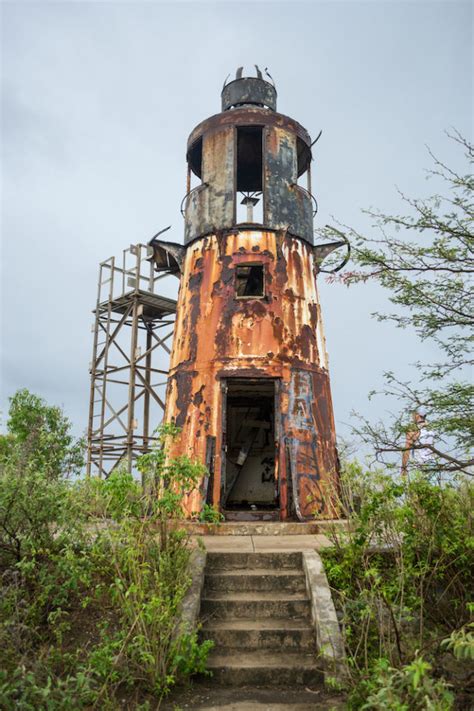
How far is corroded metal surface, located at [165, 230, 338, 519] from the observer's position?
32.4 ft

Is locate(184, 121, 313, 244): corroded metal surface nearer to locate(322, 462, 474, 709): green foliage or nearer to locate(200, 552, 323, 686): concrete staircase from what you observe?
locate(322, 462, 474, 709): green foliage

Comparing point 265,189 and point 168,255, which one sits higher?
point 265,189

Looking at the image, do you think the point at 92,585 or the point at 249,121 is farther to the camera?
the point at 249,121

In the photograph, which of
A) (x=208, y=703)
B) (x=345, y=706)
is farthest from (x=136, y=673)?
(x=345, y=706)

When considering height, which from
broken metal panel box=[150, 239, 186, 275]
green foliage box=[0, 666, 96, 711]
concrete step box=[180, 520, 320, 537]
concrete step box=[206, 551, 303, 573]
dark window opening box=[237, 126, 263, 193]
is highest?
dark window opening box=[237, 126, 263, 193]

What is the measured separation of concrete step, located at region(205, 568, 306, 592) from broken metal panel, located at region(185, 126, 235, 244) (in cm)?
697

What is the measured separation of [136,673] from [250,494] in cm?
929

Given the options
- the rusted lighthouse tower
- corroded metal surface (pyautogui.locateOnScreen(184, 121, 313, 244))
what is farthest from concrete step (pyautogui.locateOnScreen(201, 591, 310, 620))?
corroded metal surface (pyautogui.locateOnScreen(184, 121, 313, 244))

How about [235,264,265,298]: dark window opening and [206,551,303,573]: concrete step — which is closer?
[206,551,303,573]: concrete step

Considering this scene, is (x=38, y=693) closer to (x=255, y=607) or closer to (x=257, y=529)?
(x=255, y=607)

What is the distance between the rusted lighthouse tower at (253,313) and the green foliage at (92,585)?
3578 millimetres

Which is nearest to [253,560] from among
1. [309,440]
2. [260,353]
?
[309,440]

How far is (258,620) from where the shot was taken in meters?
5.62

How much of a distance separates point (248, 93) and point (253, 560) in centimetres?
999
